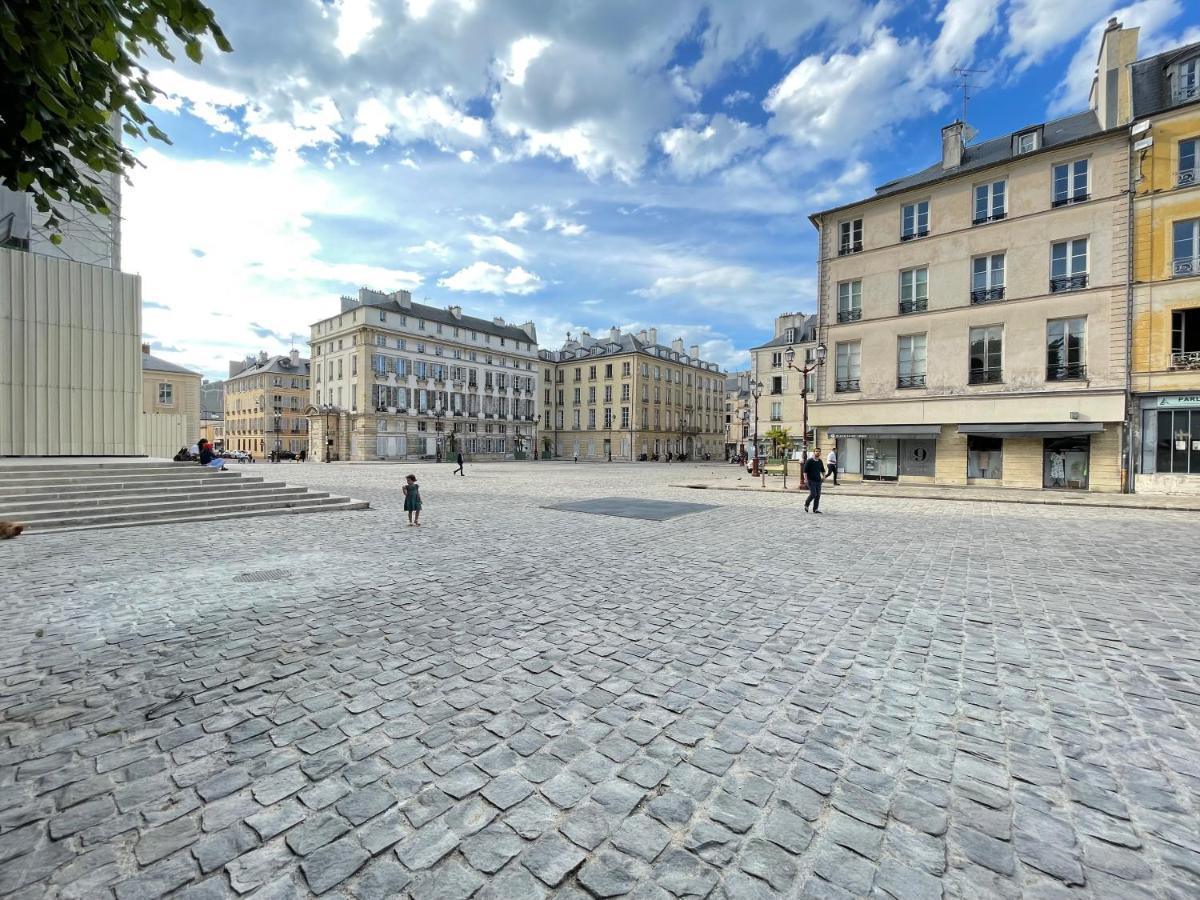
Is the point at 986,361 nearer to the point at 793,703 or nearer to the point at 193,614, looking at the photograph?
the point at 793,703

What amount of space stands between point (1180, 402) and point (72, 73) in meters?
27.6

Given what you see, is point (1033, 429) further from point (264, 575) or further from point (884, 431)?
point (264, 575)

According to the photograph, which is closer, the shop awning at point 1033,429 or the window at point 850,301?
the shop awning at point 1033,429

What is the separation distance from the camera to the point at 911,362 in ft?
76.3

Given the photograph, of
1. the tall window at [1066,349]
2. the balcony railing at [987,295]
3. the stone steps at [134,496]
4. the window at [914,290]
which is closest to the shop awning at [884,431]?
the tall window at [1066,349]

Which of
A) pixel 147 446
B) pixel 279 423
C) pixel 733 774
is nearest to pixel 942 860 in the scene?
pixel 733 774

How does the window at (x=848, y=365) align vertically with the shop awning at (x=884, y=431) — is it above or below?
above

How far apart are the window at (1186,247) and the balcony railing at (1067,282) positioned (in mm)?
2309

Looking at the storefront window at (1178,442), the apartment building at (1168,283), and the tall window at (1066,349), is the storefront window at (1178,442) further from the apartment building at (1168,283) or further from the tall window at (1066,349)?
the tall window at (1066,349)

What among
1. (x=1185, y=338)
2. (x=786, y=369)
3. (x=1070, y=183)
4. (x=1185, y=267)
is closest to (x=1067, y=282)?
(x=1185, y=267)

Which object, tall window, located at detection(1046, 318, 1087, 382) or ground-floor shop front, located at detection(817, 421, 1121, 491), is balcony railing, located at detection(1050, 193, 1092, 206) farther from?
ground-floor shop front, located at detection(817, 421, 1121, 491)

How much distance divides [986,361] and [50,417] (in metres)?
31.6

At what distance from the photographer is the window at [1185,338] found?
17844mm

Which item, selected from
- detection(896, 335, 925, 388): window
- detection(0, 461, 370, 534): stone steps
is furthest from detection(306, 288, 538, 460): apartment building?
detection(896, 335, 925, 388): window
